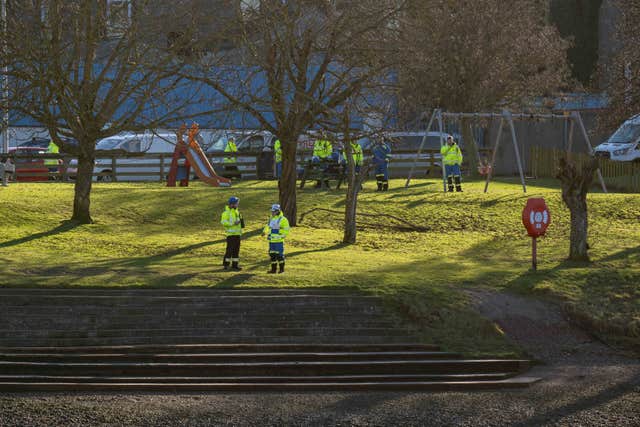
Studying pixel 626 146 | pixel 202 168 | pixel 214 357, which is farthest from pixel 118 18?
pixel 626 146

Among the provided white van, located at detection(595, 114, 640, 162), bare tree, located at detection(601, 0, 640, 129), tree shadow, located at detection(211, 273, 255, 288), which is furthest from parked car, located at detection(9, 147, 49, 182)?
white van, located at detection(595, 114, 640, 162)

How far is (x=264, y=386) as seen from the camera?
15.6 metres

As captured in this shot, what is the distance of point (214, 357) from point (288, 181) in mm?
12542

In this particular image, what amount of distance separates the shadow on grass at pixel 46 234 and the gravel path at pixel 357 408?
10911 mm

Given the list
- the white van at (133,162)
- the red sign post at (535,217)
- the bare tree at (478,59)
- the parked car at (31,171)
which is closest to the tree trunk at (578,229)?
the red sign post at (535,217)

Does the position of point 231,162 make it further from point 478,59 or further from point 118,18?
point 118,18

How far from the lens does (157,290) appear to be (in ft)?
65.4

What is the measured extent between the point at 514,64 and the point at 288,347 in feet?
A: 98.8

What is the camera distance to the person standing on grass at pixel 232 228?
69.8 ft

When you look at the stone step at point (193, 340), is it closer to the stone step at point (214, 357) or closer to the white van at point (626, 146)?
the stone step at point (214, 357)

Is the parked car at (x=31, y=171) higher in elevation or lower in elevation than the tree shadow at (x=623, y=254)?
higher

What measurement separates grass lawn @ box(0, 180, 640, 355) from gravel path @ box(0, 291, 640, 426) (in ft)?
8.24

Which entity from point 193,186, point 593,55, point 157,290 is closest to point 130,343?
point 157,290

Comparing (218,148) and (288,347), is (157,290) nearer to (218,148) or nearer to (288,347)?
(288,347)
